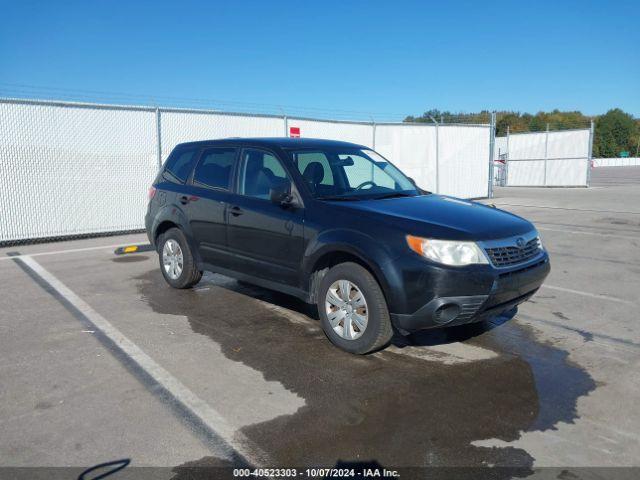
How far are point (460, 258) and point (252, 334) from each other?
6.93ft

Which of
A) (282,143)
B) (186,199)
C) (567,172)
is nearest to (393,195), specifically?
(282,143)

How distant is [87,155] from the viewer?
37.6 ft

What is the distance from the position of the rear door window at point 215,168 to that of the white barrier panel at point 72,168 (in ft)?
20.4

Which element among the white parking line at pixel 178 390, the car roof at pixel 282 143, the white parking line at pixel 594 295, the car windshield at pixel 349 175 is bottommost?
the white parking line at pixel 178 390

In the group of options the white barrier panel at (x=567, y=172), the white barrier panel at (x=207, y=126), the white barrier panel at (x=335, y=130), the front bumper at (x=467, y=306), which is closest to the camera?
the front bumper at (x=467, y=306)

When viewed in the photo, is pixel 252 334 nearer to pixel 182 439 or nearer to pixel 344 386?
pixel 344 386

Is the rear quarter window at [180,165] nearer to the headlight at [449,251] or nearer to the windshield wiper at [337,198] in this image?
the windshield wiper at [337,198]

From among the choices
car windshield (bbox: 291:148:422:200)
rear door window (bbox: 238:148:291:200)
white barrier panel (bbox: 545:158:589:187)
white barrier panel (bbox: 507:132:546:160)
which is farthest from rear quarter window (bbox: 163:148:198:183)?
white barrier panel (bbox: 507:132:546:160)

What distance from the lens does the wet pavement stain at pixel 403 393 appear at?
3.08 meters

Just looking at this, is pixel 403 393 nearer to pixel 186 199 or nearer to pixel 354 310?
pixel 354 310

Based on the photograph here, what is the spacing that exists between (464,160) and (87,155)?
12.7 m

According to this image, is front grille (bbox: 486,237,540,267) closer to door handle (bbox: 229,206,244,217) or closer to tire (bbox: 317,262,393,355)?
tire (bbox: 317,262,393,355)

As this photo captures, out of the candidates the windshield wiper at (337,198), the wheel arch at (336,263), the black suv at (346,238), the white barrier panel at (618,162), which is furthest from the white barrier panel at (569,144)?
the white barrier panel at (618,162)

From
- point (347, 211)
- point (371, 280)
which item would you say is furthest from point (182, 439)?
point (347, 211)
